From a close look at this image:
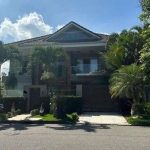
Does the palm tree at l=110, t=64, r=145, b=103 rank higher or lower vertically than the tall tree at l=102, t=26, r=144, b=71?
lower

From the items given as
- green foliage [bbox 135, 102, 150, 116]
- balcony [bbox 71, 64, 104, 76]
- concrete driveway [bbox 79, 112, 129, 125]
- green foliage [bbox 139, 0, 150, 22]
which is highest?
green foliage [bbox 139, 0, 150, 22]

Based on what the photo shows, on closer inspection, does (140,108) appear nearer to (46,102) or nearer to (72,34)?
(46,102)

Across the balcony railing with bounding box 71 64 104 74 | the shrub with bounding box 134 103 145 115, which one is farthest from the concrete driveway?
the balcony railing with bounding box 71 64 104 74

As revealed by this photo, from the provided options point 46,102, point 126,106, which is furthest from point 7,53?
point 126,106

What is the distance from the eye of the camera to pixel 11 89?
20219mm

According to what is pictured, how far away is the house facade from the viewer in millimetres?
20312

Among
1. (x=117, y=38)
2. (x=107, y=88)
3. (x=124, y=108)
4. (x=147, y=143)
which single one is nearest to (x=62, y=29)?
(x=117, y=38)

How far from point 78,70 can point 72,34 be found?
4.78 metres

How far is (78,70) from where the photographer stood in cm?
2409

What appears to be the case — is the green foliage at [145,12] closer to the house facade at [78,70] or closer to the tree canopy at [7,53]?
the tree canopy at [7,53]

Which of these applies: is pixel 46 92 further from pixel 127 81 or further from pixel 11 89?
pixel 127 81

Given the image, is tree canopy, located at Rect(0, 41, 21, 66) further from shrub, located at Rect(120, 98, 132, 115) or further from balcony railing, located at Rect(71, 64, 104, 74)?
shrub, located at Rect(120, 98, 132, 115)

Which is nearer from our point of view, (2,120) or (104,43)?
(2,120)

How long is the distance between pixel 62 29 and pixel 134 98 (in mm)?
13329
